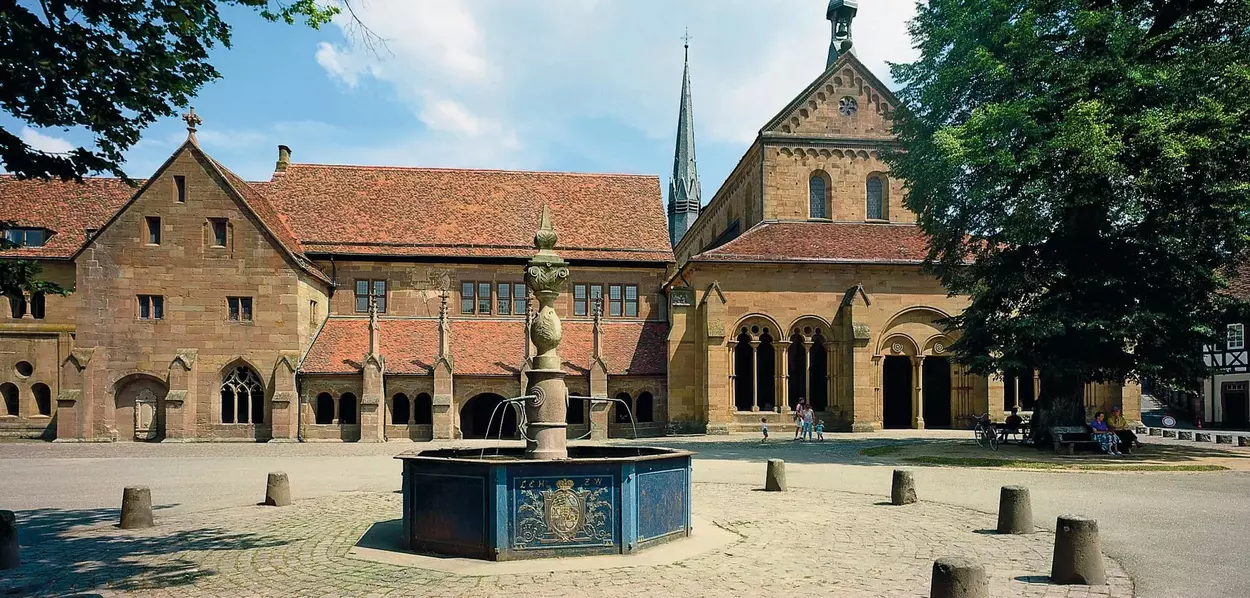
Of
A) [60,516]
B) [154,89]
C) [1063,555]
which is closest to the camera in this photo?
[1063,555]

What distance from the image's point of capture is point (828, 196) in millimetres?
39438

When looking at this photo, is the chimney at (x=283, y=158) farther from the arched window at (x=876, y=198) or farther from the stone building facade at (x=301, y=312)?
the arched window at (x=876, y=198)

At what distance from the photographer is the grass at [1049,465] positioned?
19391 mm

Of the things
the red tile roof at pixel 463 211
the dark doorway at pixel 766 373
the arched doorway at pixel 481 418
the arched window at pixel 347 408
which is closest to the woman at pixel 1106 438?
the dark doorway at pixel 766 373

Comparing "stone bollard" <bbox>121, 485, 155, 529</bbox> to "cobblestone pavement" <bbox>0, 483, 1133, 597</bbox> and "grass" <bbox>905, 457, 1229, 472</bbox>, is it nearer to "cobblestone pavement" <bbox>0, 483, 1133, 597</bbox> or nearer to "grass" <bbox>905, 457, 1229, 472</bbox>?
"cobblestone pavement" <bbox>0, 483, 1133, 597</bbox>

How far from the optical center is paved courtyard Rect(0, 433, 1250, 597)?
855 centimetres

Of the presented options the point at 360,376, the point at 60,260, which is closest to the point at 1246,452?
the point at 360,376

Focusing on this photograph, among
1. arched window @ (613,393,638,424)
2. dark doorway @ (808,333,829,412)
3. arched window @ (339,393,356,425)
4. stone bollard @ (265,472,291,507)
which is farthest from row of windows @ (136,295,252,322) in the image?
dark doorway @ (808,333,829,412)

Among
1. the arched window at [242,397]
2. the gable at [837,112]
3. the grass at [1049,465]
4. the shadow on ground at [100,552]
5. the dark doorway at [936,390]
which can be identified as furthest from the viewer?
the dark doorway at [936,390]

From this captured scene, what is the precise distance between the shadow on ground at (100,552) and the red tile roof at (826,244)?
24.8 m

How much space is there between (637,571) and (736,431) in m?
26.0

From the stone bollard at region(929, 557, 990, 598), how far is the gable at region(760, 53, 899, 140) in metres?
34.1

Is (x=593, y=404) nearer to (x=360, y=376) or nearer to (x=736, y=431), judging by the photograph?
(x=736, y=431)

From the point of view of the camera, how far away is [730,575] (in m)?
8.88
